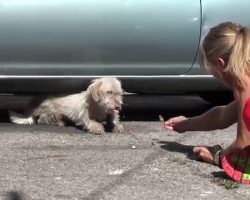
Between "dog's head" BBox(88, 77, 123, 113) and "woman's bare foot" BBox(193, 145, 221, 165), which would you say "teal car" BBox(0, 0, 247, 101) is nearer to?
"dog's head" BBox(88, 77, 123, 113)

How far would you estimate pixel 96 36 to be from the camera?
5570 mm

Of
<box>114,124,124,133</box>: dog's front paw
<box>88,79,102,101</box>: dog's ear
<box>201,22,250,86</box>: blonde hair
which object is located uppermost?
<box>201,22,250,86</box>: blonde hair

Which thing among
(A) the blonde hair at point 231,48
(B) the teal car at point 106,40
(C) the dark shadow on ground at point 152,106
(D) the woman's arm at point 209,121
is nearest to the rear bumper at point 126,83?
(B) the teal car at point 106,40

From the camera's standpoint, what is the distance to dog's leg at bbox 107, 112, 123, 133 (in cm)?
564

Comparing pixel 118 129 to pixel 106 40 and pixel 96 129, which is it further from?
pixel 106 40

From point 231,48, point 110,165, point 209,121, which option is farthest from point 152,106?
point 231,48

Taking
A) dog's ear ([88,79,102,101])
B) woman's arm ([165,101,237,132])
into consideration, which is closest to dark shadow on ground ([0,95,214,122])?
dog's ear ([88,79,102,101])

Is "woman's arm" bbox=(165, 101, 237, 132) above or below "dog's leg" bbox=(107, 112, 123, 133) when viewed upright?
above

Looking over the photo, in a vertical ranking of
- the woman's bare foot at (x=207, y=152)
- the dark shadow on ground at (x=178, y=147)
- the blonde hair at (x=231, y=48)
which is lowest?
A: the dark shadow on ground at (x=178, y=147)

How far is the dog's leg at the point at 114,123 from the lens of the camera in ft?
18.5

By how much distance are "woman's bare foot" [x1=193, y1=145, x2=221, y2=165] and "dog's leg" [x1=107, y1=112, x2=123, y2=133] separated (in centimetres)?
115

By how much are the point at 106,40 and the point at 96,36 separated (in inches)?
3.7

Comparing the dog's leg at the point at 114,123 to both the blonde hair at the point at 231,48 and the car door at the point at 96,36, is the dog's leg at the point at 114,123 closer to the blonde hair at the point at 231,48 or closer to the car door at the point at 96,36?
the car door at the point at 96,36

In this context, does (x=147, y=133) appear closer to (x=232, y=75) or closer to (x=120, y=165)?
(x=120, y=165)
